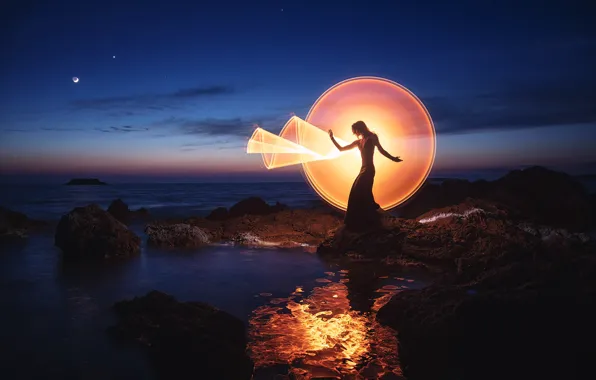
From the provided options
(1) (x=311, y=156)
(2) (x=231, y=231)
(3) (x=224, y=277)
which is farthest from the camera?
(2) (x=231, y=231)

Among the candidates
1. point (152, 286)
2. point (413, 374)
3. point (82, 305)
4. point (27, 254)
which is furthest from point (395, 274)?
point (27, 254)

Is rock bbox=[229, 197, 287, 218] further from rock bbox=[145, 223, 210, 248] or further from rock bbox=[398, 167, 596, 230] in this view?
rock bbox=[398, 167, 596, 230]

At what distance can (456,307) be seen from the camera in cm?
581

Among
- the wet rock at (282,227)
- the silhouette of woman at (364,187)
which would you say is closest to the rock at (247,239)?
the wet rock at (282,227)

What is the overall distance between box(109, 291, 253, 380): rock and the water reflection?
350mm

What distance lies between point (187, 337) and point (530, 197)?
69.7ft

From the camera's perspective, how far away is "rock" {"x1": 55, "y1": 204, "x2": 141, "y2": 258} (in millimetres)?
12898

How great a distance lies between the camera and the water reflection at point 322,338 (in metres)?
5.47

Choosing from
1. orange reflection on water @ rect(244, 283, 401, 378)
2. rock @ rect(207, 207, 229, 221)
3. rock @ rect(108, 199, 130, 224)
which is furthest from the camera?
rock @ rect(108, 199, 130, 224)

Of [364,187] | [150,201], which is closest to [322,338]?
[364,187]

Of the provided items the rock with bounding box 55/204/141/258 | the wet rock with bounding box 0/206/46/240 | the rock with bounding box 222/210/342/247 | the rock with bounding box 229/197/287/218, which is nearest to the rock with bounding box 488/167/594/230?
the rock with bounding box 222/210/342/247

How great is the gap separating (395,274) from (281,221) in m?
9.33

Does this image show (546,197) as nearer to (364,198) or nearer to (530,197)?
(530,197)

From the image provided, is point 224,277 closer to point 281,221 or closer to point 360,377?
point 360,377
